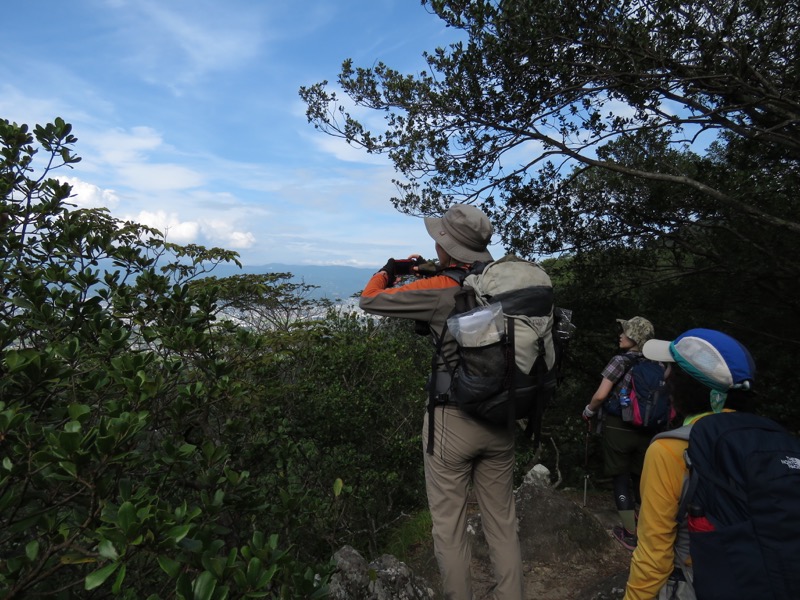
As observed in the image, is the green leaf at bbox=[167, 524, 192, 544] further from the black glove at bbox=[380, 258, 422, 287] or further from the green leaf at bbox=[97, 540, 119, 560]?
the black glove at bbox=[380, 258, 422, 287]

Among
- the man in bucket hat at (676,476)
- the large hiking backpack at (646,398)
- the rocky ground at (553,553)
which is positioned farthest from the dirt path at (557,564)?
the man in bucket hat at (676,476)

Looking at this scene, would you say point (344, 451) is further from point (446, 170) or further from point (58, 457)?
point (58, 457)

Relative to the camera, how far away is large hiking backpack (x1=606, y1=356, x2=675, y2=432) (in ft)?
12.2

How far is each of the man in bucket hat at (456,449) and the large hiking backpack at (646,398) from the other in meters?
1.67

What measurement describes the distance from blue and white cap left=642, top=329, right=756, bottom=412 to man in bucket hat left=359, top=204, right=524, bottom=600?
0.99 m

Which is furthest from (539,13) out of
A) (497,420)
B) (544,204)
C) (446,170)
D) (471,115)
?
(497,420)

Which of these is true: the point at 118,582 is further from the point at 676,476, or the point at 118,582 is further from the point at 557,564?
the point at 557,564

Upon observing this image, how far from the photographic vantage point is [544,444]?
31.0 ft

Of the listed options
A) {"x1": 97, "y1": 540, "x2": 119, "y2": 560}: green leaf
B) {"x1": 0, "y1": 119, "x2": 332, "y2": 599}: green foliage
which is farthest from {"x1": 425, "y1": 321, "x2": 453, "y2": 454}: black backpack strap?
{"x1": 97, "y1": 540, "x2": 119, "y2": 560}: green leaf

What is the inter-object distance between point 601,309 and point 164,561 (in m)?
8.13

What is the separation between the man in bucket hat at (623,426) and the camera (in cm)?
390

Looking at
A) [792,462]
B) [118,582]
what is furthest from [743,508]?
[118,582]

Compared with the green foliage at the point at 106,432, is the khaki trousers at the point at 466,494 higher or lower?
lower

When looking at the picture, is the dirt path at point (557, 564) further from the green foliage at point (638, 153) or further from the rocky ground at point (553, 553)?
the green foliage at point (638, 153)
